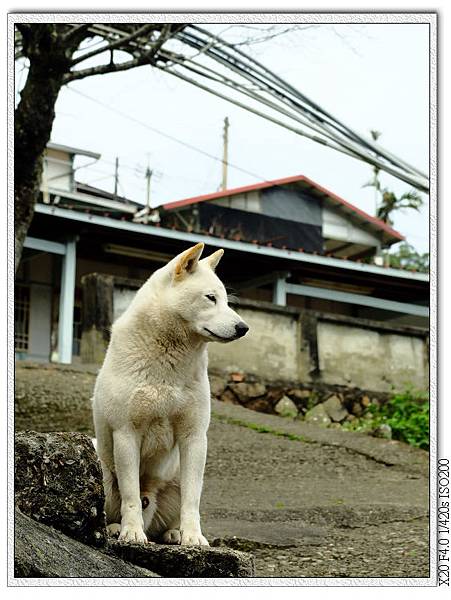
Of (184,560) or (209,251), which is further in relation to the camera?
(209,251)

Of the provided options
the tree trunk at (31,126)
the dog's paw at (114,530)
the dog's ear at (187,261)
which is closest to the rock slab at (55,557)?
the dog's paw at (114,530)

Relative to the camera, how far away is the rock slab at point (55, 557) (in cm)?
356

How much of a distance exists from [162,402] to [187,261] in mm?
692

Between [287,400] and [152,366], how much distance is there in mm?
8354

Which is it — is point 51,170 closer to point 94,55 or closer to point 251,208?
point 94,55

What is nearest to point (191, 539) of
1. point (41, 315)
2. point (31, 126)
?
point (31, 126)

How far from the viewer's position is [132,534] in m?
4.21

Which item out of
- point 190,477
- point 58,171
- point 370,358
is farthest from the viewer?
point 370,358

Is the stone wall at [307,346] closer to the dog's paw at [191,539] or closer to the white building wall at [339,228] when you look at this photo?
the white building wall at [339,228]

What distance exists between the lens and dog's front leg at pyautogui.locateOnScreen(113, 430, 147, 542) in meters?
4.27

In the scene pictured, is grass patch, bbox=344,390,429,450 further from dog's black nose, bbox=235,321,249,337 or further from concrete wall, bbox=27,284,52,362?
dog's black nose, bbox=235,321,249,337

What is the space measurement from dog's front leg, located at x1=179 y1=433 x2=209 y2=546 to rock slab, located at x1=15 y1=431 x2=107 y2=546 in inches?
21.3

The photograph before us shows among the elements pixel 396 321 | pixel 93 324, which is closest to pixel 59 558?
pixel 93 324

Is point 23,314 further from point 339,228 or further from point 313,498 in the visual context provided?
point 313,498
